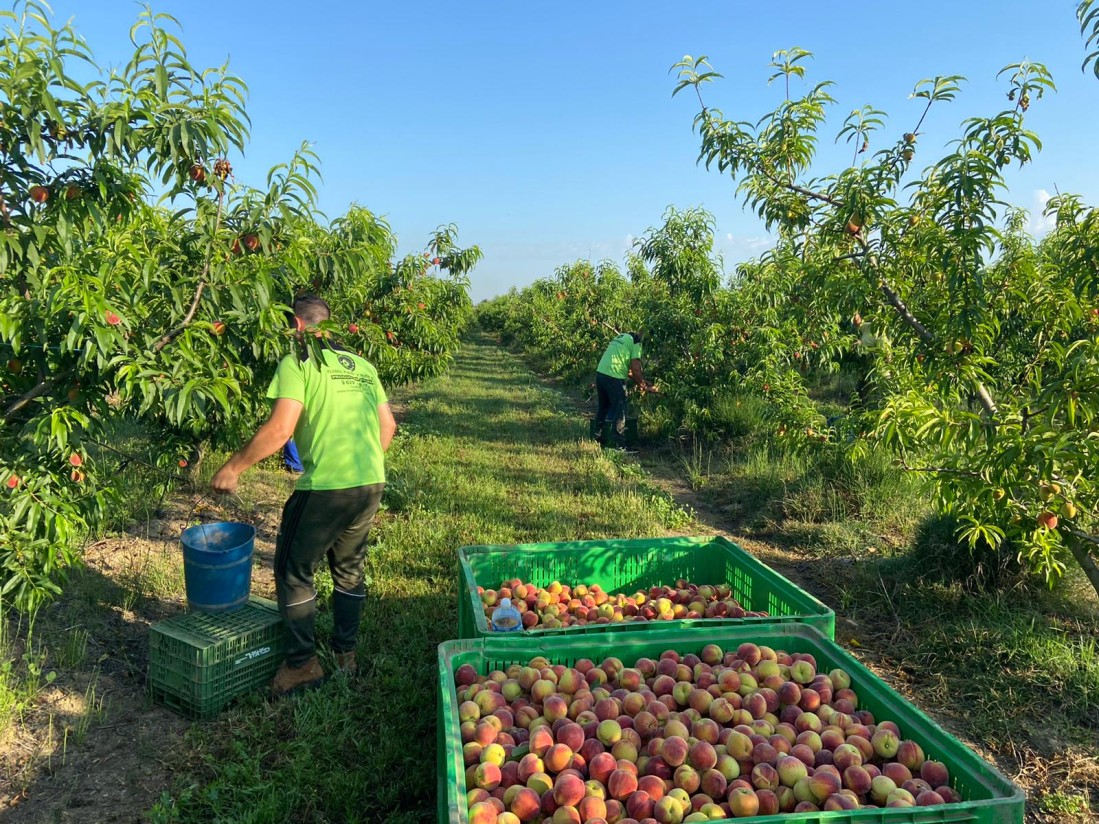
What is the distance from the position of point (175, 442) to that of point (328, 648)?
2086 millimetres

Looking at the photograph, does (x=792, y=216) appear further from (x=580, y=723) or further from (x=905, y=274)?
(x=580, y=723)


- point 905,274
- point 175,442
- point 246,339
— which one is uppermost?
point 905,274

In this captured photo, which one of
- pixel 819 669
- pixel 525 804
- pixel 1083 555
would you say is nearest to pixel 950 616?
pixel 1083 555

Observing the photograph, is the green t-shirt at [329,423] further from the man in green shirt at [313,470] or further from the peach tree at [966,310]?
the peach tree at [966,310]

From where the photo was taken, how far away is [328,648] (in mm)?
3793

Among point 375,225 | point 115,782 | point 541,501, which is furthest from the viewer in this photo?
point 375,225

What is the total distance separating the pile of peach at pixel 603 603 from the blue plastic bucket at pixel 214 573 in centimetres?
125

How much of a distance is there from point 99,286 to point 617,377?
24.5 ft

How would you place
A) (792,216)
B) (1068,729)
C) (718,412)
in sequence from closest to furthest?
(1068,729)
(792,216)
(718,412)

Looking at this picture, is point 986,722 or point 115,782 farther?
point 986,722

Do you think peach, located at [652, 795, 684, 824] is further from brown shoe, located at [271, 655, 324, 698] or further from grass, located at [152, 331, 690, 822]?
brown shoe, located at [271, 655, 324, 698]

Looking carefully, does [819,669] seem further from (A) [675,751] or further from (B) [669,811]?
(B) [669,811]

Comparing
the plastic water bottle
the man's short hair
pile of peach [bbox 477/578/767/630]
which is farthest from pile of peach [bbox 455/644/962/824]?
the man's short hair

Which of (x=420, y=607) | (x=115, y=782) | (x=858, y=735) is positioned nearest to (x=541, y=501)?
(x=420, y=607)
